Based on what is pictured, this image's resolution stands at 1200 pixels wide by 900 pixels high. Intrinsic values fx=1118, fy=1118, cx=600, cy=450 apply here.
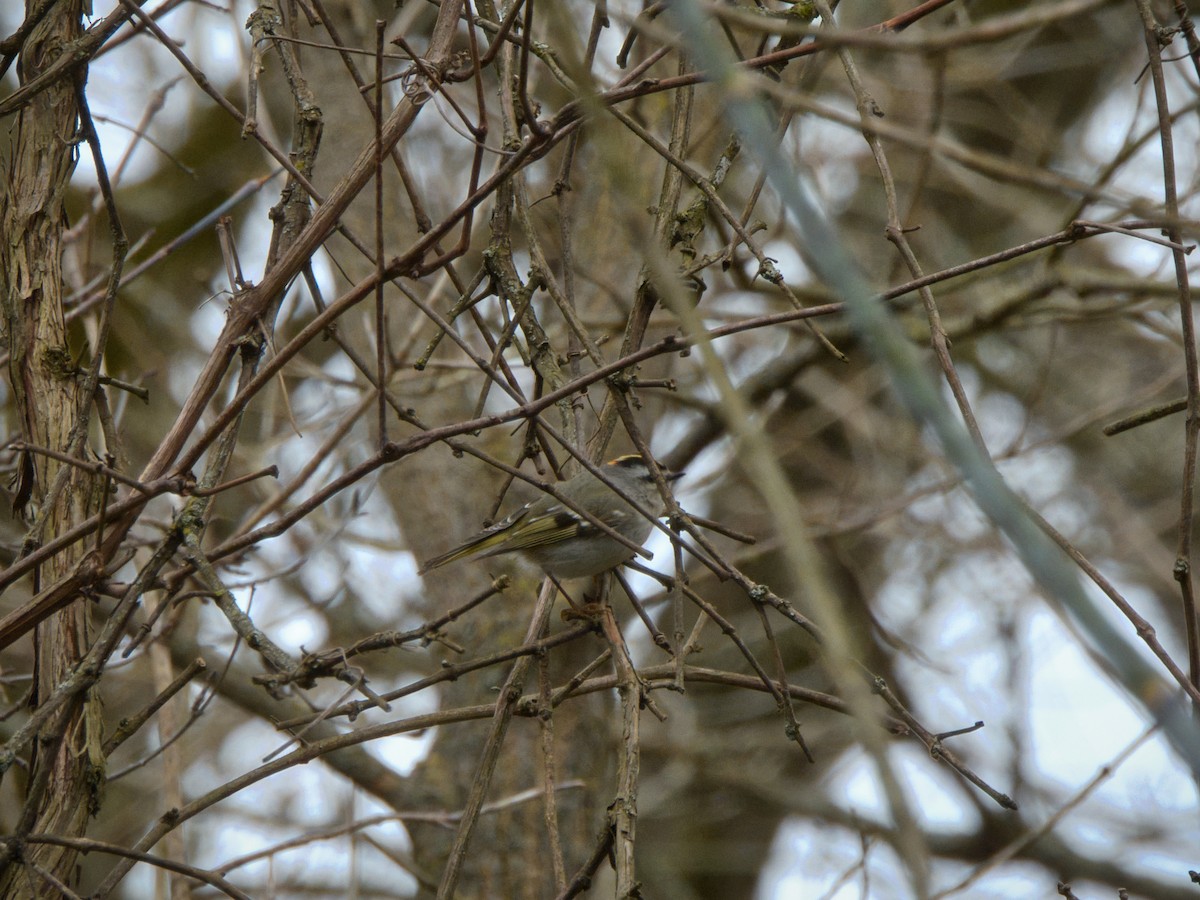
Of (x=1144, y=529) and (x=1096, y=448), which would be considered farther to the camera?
(x=1096, y=448)

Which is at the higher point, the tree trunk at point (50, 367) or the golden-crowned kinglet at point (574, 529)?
the golden-crowned kinglet at point (574, 529)

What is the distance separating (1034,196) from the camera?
8125 millimetres

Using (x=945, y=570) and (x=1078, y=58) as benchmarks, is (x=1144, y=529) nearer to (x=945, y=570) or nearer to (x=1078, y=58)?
(x=945, y=570)

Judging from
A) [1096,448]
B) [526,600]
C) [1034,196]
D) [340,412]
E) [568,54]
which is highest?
[1034,196]

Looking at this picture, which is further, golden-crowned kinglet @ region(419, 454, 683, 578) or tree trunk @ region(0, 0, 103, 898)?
golden-crowned kinglet @ region(419, 454, 683, 578)

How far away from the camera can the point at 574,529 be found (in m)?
4.05

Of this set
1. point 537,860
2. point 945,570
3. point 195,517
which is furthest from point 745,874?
point 195,517

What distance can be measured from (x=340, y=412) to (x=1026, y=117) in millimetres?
5673

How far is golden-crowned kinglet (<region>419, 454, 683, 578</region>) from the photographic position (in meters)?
3.68

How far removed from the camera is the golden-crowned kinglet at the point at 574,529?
145 inches

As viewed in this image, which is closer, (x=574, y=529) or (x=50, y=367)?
(x=50, y=367)

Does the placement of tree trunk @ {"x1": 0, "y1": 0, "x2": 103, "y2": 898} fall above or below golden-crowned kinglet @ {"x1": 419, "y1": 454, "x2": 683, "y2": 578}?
below

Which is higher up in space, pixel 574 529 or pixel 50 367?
pixel 574 529

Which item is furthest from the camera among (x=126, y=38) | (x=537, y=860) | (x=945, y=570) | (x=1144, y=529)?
(x=945, y=570)
